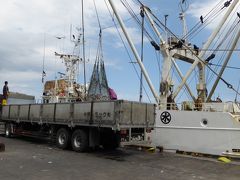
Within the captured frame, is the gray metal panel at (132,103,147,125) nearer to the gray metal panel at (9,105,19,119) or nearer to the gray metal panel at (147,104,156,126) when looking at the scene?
the gray metal panel at (147,104,156,126)

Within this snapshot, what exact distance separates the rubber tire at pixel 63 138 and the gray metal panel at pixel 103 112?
7.26ft

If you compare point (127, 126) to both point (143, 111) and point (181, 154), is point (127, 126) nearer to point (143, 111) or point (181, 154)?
point (143, 111)

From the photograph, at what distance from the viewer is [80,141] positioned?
15.6 m

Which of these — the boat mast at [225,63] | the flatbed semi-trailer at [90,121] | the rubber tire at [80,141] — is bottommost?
the rubber tire at [80,141]

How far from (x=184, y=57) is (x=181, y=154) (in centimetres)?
694

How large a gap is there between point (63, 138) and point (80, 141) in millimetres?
1420

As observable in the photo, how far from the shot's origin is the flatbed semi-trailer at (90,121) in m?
14.2

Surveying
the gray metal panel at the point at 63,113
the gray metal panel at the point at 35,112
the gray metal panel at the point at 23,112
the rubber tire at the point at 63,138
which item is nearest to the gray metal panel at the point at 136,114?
the gray metal panel at the point at 63,113

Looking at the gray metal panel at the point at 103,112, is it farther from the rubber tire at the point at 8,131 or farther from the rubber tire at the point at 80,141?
the rubber tire at the point at 8,131

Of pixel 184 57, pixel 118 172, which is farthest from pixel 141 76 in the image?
pixel 118 172

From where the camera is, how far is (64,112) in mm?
16656

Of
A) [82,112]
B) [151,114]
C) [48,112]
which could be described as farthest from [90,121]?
[48,112]

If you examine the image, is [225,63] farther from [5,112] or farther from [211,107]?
[5,112]

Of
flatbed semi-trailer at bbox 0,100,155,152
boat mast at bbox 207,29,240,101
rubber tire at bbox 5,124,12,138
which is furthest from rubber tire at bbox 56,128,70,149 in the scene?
boat mast at bbox 207,29,240,101
